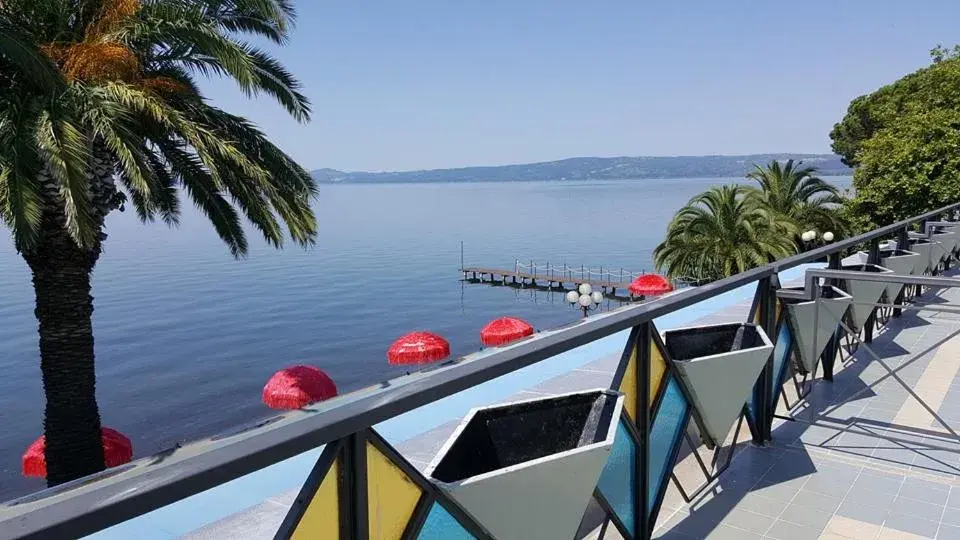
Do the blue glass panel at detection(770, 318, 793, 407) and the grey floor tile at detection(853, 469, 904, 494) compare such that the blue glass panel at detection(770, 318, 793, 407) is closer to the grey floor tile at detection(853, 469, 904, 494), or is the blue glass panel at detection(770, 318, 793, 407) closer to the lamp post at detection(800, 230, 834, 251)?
the grey floor tile at detection(853, 469, 904, 494)

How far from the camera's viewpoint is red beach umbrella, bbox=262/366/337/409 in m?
14.8

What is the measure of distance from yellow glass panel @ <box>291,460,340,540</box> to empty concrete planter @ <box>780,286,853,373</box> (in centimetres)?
321

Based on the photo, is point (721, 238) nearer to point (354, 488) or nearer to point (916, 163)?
point (916, 163)

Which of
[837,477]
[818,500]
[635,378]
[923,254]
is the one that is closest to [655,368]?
[635,378]

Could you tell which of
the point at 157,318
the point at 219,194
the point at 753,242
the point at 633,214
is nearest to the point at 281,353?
the point at 157,318

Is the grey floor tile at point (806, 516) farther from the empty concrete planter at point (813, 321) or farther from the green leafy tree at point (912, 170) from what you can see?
the green leafy tree at point (912, 170)

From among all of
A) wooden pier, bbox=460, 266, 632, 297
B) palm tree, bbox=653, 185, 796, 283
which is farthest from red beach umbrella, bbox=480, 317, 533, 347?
wooden pier, bbox=460, 266, 632, 297

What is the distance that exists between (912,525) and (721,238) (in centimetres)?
2193

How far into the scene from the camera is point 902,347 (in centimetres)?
605

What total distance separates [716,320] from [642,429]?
5.95 m

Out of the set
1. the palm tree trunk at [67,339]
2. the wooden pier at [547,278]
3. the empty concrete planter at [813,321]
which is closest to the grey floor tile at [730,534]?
the empty concrete planter at [813,321]

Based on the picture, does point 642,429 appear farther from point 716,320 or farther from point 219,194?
point 219,194

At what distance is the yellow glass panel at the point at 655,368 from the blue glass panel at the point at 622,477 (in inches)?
9.1

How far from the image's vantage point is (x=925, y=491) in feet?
11.0
